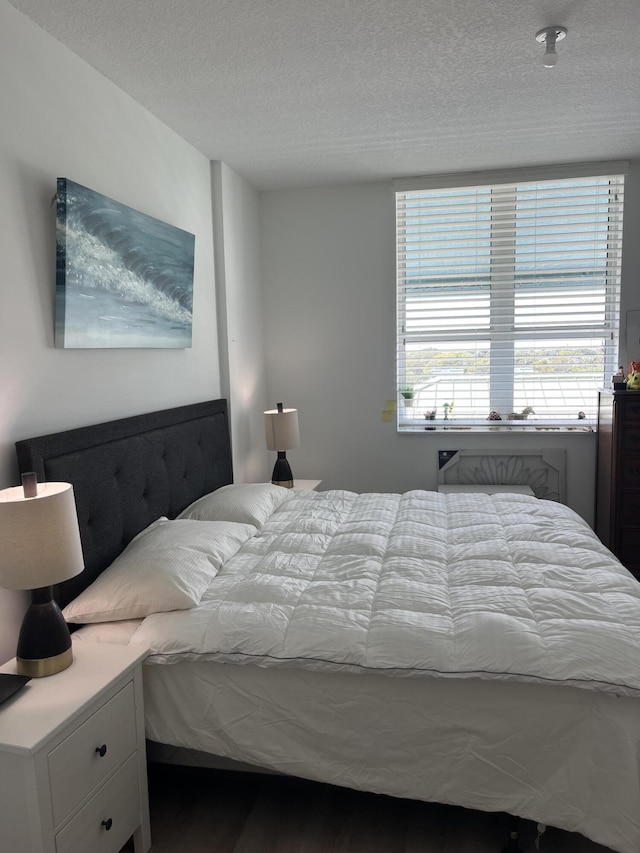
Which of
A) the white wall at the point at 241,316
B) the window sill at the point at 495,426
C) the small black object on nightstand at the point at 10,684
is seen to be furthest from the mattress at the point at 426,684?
the window sill at the point at 495,426

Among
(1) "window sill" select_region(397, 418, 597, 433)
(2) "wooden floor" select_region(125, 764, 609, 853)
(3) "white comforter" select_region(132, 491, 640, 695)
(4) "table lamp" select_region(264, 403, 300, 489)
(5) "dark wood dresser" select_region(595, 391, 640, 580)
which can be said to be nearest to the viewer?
(3) "white comforter" select_region(132, 491, 640, 695)

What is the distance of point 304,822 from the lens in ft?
6.01

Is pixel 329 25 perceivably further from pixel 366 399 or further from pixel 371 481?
pixel 371 481

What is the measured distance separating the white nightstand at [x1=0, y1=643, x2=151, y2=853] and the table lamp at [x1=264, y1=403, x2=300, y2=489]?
2046 mm

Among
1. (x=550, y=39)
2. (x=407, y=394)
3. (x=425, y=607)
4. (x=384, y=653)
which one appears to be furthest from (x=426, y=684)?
(x=407, y=394)

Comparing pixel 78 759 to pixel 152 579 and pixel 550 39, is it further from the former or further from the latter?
pixel 550 39

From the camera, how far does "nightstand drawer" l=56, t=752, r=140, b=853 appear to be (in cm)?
149

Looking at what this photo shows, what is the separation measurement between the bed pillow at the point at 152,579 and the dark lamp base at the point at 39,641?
0.97 ft

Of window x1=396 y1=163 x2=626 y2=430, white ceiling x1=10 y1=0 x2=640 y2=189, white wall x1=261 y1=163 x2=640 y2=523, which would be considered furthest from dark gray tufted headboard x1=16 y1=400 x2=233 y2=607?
window x1=396 y1=163 x2=626 y2=430

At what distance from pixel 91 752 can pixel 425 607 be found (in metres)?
1.01

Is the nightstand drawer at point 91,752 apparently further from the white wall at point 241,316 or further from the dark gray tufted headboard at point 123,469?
the white wall at point 241,316

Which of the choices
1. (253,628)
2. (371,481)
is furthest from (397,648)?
(371,481)

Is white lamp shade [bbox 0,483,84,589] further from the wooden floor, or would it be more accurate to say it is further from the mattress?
the wooden floor

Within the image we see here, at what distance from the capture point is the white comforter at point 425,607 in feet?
5.32
